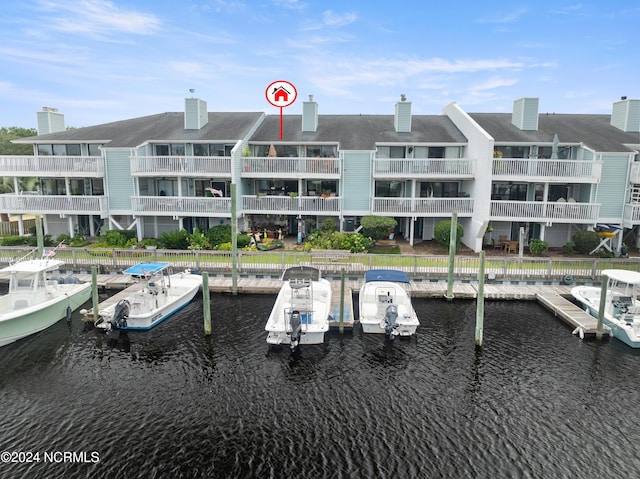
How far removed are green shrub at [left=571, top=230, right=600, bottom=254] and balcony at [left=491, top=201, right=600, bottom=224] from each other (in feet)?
2.96

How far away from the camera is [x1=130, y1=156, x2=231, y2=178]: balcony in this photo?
31.5 m

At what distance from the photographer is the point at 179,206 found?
104ft

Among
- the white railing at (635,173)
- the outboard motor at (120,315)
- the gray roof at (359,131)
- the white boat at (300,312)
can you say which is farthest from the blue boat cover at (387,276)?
the white railing at (635,173)

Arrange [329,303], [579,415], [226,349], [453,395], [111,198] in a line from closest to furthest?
[579,415]
[453,395]
[226,349]
[329,303]
[111,198]

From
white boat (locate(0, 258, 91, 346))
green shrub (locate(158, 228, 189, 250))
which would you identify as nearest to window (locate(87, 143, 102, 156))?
green shrub (locate(158, 228, 189, 250))

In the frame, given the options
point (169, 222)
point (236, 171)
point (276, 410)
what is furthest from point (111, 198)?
point (276, 410)

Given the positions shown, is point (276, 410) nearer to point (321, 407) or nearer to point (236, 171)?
point (321, 407)

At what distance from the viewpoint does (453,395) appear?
50.2 ft

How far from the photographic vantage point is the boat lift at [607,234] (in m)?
29.1

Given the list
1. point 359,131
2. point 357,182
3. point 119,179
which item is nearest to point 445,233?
point 357,182

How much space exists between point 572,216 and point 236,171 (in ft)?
75.7

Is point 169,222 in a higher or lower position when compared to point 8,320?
higher

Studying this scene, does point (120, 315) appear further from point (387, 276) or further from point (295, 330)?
point (387, 276)

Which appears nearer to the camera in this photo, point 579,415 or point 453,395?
point 579,415
